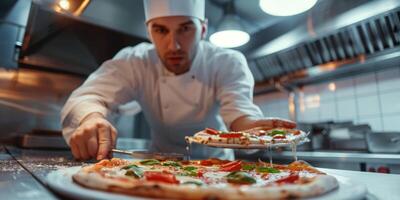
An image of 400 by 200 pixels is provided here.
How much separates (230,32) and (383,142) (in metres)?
1.14

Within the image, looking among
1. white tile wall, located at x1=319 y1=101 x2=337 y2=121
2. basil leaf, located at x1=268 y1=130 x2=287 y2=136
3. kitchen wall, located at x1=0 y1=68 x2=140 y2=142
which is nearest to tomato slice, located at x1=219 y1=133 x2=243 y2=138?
basil leaf, located at x1=268 y1=130 x2=287 y2=136

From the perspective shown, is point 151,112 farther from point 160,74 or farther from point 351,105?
point 351,105

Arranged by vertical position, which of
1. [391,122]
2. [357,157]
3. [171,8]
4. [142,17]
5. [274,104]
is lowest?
[357,157]

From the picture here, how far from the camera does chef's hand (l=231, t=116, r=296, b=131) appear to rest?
1061mm

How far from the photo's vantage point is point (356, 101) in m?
2.13

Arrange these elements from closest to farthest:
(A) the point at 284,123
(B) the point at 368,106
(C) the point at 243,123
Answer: (A) the point at 284,123, (C) the point at 243,123, (B) the point at 368,106

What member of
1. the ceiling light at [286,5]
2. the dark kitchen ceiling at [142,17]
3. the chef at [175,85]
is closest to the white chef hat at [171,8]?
the chef at [175,85]

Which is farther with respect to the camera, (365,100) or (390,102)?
(365,100)

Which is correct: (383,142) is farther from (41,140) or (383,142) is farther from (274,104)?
(41,140)

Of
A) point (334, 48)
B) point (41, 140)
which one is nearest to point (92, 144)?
point (41, 140)

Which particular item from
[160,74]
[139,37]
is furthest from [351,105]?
[139,37]

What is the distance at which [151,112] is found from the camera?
157 centimetres

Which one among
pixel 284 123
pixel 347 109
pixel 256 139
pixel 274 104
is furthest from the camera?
pixel 274 104

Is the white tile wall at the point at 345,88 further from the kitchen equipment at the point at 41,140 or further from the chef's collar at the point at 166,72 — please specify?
the kitchen equipment at the point at 41,140
